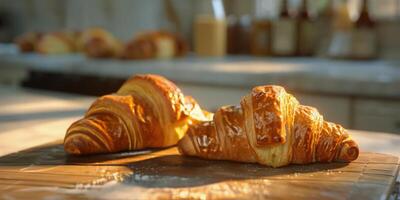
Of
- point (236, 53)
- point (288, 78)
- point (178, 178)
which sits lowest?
point (178, 178)

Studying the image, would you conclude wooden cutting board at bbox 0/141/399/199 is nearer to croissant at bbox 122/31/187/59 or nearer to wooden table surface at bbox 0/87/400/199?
wooden table surface at bbox 0/87/400/199

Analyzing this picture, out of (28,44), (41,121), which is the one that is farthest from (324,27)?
(41,121)

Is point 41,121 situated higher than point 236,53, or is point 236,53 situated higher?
point 236,53

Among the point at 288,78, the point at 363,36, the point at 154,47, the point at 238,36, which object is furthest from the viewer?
the point at 238,36

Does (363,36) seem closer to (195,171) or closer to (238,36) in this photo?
(238,36)

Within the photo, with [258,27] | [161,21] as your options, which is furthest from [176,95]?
[161,21]

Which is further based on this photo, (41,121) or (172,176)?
(41,121)

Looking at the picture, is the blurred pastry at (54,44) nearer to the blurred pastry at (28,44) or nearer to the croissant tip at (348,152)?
the blurred pastry at (28,44)

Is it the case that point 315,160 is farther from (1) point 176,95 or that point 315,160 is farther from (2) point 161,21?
(2) point 161,21
